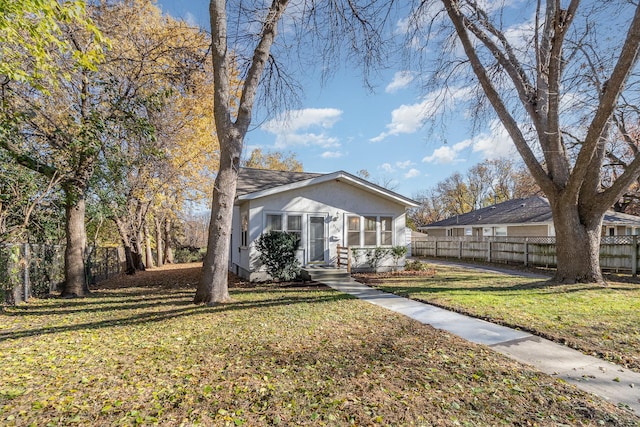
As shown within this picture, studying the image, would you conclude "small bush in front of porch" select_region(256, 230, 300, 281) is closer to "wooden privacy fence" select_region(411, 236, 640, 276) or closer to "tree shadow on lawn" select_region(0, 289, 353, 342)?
"tree shadow on lawn" select_region(0, 289, 353, 342)

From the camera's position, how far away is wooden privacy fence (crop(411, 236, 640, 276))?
1216 cm

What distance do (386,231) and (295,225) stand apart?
3999mm

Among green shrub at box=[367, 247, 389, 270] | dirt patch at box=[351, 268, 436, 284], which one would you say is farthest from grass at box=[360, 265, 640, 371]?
green shrub at box=[367, 247, 389, 270]

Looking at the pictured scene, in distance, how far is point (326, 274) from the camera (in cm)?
1141

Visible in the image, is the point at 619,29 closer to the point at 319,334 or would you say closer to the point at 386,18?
the point at 386,18

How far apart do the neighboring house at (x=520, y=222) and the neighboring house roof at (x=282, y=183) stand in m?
11.9

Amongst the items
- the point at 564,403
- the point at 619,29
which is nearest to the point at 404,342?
the point at 564,403

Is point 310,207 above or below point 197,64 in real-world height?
below

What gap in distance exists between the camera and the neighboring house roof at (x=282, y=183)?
1128 centimetres

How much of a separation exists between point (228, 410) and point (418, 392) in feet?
6.17

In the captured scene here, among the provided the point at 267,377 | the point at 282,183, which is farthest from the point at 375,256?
the point at 267,377

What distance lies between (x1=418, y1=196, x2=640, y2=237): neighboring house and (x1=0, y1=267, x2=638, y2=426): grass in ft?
59.6

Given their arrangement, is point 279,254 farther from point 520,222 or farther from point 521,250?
point 520,222

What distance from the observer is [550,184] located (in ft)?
Result: 31.6
